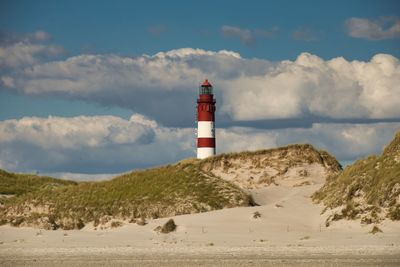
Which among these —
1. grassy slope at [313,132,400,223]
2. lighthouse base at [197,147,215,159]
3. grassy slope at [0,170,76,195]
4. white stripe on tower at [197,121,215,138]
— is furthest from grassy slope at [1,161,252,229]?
white stripe on tower at [197,121,215,138]

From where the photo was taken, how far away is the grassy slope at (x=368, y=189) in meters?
34.3

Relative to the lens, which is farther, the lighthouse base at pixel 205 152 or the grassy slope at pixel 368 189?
the lighthouse base at pixel 205 152

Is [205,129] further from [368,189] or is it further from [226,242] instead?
[226,242]

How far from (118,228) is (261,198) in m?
9.29

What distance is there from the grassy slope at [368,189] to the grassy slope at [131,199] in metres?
4.99

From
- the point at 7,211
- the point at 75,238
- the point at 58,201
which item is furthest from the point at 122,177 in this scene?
the point at 75,238

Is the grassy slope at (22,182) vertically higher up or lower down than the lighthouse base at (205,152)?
lower down

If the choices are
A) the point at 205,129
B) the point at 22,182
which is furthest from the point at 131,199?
the point at 22,182

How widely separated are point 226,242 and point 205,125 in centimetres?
3045

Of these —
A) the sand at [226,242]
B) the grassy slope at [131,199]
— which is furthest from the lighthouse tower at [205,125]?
the sand at [226,242]

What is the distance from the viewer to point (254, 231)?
34.7m

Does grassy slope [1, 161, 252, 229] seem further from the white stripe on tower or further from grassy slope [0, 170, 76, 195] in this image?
the white stripe on tower

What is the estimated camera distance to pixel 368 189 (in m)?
36.7

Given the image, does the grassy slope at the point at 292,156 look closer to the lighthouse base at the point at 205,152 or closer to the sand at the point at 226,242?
the sand at the point at 226,242
